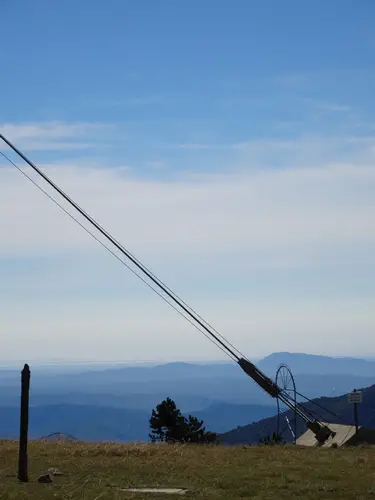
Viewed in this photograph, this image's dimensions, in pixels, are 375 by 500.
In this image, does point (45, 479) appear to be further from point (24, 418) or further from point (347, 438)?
point (347, 438)

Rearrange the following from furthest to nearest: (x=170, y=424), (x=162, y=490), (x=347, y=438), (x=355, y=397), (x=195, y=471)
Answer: (x=170, y=424)
(x=355, y=397)
(x=347, y=438)
(x=195, y=471)
(x=162, y=490)

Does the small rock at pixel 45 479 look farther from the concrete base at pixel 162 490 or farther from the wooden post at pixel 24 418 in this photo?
the concrete base at pixel 162 490

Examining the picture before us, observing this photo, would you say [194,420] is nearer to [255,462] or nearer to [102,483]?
[255,462]


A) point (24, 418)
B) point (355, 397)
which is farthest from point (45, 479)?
point (355, 397)

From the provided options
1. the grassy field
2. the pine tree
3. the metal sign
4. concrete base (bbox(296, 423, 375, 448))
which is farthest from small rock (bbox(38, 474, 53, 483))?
the pine tree

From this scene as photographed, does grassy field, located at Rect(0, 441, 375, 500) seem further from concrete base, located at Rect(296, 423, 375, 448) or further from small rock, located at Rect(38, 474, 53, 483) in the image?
concrete base, located at Rect(296, 423, 375, 448)

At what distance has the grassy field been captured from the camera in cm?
1968

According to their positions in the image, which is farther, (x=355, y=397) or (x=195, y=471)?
(x=355, y=397)

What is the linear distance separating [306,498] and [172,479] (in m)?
5.05

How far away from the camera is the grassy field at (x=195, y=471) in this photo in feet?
64.6

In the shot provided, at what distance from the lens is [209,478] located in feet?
74.6

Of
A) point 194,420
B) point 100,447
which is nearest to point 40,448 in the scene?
point 100,447

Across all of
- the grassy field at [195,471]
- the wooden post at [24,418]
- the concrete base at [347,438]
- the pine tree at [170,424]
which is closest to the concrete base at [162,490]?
the grassy field at [195,471]

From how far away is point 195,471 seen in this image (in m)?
24.6
